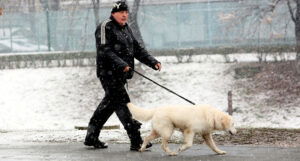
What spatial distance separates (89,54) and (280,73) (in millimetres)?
8223

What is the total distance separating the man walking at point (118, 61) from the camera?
25.1 ft

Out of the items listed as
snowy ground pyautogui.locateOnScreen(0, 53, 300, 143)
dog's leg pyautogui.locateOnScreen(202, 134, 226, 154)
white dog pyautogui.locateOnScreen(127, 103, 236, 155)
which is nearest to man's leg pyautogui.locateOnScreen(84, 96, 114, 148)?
white dog pyautogui.locateOnScreen(127, 103, 236, 155)

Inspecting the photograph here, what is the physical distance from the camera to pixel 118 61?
750 centimetres

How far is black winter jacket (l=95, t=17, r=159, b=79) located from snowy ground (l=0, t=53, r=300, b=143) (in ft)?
37.8

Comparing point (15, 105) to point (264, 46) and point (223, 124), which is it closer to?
point (264, 46)

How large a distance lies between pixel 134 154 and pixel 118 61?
44.6 inches

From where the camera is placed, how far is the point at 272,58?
24219 mm

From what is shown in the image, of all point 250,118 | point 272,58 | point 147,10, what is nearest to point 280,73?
point 272,58

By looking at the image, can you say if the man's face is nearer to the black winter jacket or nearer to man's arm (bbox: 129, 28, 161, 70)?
the black winter jacket

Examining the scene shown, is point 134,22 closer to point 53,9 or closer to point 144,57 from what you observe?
point 53,9

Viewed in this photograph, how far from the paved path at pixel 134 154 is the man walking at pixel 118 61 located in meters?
0.39

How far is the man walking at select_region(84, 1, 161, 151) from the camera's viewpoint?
25.1 ft

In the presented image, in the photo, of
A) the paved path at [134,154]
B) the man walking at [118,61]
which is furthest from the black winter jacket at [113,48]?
the paved path at [134,154]

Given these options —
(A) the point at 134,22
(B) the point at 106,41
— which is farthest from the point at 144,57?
(A) the point at 134,22
